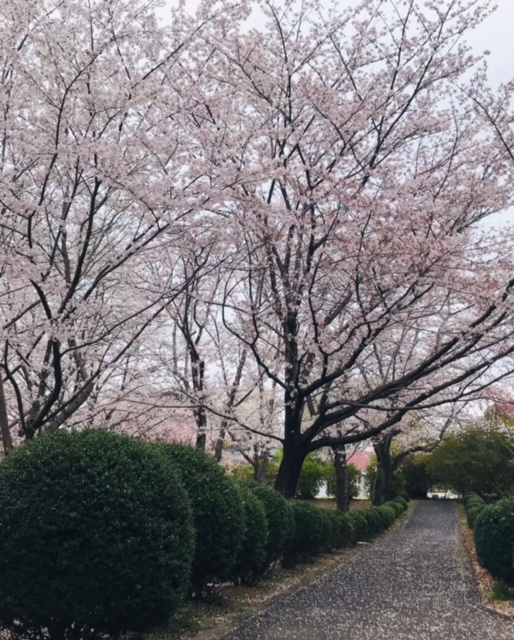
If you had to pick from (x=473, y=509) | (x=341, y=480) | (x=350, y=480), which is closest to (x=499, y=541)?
(x=341, y=480)

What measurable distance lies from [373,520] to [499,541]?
8085 mm

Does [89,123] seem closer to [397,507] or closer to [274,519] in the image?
[274,519]

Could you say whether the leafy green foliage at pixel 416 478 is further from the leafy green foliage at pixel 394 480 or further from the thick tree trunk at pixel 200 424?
the thick tree trunk at pixel 200 424

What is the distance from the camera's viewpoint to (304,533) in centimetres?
960

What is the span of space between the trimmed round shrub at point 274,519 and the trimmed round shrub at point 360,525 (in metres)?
5.80

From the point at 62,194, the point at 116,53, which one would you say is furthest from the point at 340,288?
the point at 116,53

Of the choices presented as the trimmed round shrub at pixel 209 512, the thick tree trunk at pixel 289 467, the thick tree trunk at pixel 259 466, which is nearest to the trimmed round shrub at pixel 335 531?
the thick tree trunk at pixel 289 467

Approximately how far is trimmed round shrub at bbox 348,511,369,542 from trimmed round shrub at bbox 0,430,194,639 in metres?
9.96

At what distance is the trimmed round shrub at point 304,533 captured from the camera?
31.0 feet

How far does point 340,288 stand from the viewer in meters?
9.55

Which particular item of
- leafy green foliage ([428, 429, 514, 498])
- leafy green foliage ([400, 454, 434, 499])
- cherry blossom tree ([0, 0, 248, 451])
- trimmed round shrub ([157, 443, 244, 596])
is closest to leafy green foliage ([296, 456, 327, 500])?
leafy green foliage ([428, 429, 514, 498])

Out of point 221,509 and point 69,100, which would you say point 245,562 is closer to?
point 221,509

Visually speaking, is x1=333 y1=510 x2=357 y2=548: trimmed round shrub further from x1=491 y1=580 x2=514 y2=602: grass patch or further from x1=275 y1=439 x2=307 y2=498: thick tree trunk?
x1=491 y1=580 x2=514 y2=602: grass patch

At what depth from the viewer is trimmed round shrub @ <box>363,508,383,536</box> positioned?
15828mm
